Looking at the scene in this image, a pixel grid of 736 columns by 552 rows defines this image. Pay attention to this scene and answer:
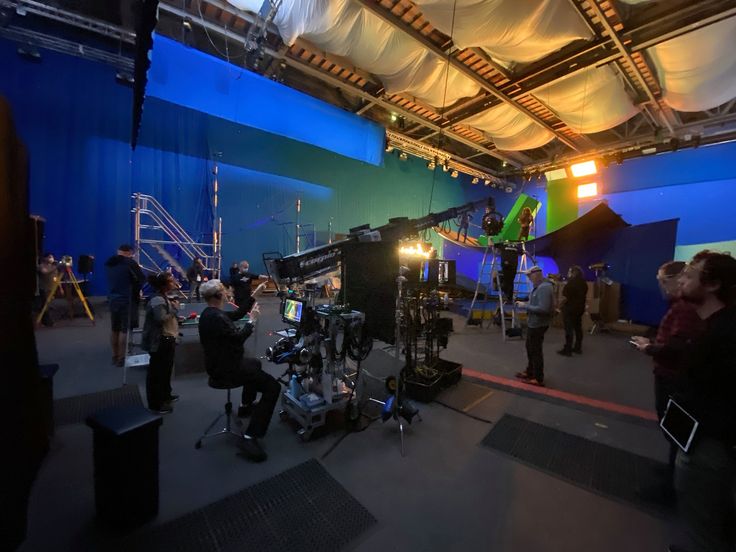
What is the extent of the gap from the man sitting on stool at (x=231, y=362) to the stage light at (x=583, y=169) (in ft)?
42.1

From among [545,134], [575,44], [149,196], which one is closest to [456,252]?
[545,134]

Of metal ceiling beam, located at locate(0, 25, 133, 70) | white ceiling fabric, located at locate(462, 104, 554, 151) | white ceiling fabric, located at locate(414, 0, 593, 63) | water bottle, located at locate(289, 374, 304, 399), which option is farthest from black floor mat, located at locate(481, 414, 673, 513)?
metal ceiling beam, located at locate(0, 25, 133, 70)

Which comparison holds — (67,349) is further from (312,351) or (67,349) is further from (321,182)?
(321,182)

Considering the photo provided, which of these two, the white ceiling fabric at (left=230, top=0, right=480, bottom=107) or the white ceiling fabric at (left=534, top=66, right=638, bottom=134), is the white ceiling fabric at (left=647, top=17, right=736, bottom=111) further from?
the white ceiling fabric at (left=230, top=0, right=480, bottom=107)

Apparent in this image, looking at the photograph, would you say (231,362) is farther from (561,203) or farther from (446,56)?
(561,203)

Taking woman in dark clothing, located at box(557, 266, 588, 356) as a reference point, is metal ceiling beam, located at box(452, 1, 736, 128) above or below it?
above

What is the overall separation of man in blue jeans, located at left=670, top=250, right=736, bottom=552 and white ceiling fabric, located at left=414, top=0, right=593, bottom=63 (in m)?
4.30

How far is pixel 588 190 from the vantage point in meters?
11.6

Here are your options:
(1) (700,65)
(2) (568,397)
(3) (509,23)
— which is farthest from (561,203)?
(2) (568,397)

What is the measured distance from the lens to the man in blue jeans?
4.59 ft

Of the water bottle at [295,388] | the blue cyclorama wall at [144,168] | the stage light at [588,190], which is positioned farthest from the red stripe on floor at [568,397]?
the stage light at [588,190]

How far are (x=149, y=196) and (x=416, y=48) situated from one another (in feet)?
25.0

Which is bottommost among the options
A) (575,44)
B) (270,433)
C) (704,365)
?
(270,433)

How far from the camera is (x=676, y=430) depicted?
5.26 feet
